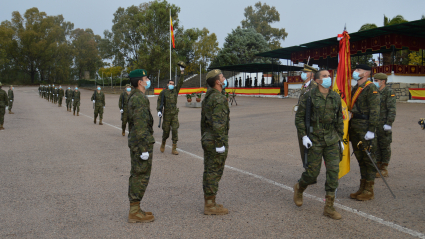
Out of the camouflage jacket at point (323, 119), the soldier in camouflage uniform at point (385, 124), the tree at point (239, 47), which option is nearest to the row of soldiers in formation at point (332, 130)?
the camouflage jacket at point (323, 119)

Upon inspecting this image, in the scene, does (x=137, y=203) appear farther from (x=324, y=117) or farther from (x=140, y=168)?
(x=324, y=117)

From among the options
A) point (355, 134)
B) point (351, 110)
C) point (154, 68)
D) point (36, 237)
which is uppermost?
point (154, 68)

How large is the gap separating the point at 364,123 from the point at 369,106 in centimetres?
28

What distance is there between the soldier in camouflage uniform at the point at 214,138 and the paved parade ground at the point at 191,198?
26 centimetres

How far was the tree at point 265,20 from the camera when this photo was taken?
83438 mm

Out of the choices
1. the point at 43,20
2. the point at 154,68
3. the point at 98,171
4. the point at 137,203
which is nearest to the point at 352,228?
the point at 137,203

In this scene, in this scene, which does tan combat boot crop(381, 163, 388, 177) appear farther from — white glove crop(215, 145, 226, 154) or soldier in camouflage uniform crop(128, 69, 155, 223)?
soldier in camouflage uniform crop(128, 69, 155, 223)

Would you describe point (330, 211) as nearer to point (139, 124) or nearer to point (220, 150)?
point (220, 150)

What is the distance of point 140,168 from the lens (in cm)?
424

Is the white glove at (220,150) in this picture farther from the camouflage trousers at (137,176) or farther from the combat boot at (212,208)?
the camouflage trousers at (137,176)

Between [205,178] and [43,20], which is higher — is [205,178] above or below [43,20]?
below

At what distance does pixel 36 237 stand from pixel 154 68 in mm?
59301

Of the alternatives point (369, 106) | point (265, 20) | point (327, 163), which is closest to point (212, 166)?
point (327, 163)

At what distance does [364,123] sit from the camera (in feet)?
17.1
